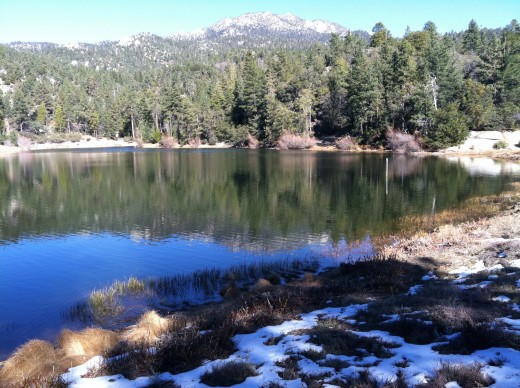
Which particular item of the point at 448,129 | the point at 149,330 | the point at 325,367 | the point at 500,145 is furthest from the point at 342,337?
the point at 500,145

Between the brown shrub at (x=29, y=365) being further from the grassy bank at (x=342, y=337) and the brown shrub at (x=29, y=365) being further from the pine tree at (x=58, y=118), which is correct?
the pine tree at (x=58, y=118)

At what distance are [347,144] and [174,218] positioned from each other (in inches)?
2732

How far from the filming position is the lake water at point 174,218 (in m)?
17.8

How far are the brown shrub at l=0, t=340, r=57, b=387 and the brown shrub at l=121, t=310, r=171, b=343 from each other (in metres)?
1.73

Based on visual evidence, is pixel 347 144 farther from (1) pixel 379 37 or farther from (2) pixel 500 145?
(1) pixel 379 37

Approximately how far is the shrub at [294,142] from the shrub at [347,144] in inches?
266

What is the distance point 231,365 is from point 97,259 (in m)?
15.2

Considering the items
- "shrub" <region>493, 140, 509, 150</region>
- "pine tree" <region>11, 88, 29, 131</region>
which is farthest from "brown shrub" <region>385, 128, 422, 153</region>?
"pine tree" <region>11, 88, 29, 131</region>

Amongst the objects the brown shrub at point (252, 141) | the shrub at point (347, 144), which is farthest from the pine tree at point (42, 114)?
the shrub at point (347, 144)

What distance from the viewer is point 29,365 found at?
30.3 feet

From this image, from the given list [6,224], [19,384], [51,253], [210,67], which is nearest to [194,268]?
[51,253]

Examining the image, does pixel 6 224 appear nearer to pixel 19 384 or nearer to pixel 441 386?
pixel 19 384

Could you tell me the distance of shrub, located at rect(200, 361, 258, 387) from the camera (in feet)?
22.0

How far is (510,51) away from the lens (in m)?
92.7
